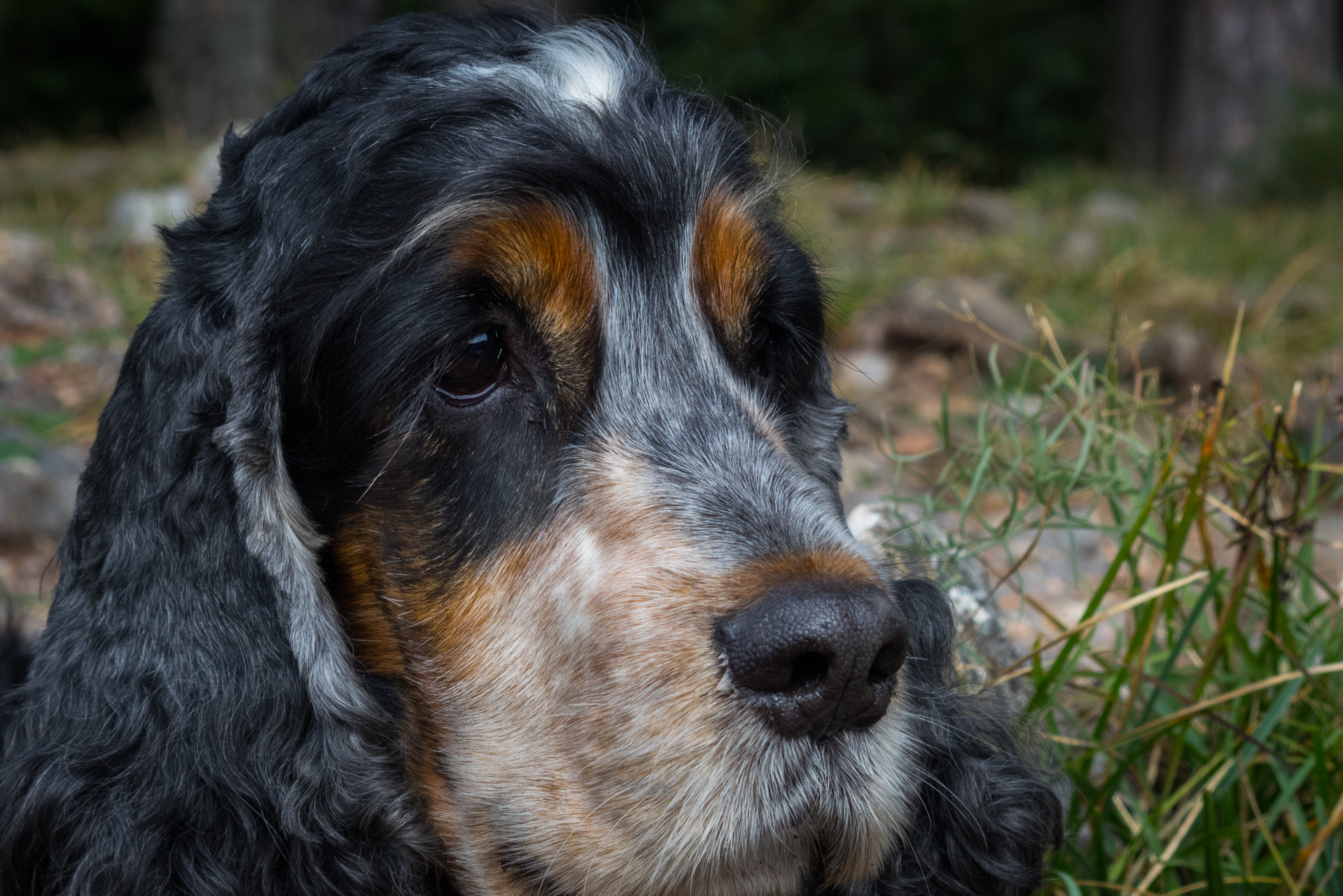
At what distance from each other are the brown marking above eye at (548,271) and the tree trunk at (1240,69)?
13.7m

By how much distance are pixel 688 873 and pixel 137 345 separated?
160cm

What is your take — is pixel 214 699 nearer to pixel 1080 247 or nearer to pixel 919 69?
pixel 1080 247

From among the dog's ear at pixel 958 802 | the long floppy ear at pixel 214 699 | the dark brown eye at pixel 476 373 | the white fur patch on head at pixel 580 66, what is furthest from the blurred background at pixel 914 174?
the long floppy ear at pixel 214 699

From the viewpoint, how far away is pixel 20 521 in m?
5.35

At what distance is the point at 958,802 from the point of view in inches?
106

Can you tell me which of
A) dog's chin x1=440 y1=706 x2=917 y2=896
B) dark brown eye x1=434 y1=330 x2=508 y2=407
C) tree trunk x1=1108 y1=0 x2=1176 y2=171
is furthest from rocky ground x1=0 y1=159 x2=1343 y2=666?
tree trunk x1=1108 y1=0 x2=1176 y2=171

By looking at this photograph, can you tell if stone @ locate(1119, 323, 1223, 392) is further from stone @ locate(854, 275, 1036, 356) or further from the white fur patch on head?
the white fur patch on head

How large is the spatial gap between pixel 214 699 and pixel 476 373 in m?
0.80

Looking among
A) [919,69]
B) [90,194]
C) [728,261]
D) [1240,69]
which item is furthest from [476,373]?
[919,69]

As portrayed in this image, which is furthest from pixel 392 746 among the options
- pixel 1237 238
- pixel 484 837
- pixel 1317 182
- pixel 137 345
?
pixel 1317 182

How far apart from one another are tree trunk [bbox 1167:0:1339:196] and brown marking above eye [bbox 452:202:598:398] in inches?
541

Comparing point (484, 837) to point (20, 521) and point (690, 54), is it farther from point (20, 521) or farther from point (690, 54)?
point (690, 54)

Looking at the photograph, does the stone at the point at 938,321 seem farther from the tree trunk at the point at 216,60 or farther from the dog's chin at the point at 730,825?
the tree trunk at the point at 216,60

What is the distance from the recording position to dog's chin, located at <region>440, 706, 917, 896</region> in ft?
6.91
